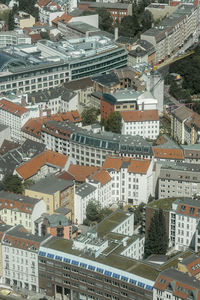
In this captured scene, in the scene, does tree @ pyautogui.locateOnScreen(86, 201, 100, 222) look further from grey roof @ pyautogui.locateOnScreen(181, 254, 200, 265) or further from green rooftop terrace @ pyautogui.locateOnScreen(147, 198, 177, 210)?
grey roof @ pyautogui.locateOnScreen(181, 254, 200, 265)

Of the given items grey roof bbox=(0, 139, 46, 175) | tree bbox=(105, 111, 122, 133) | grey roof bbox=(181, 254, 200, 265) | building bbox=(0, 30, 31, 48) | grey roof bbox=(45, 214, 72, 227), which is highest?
building bbox=(0, 30, 31, 48)

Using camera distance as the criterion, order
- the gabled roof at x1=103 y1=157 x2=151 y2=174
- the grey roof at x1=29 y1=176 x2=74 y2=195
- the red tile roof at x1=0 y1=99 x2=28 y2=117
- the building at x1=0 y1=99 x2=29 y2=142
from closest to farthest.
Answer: the grey roof at x1=29 y1=176 x2=74 y2=195 → the gabled roof at x1=103 y1=157 x2=151 y2=174 → the building at x1=0 y1=99 x2=29 y2=142 → the red tile roof at x1=0 y1=99 x2=28 y2=117

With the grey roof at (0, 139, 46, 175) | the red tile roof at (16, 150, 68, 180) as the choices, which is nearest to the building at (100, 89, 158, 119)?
the grey roof at (0, 139, 46, 175)

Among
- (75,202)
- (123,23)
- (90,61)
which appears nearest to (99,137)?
(75,202)

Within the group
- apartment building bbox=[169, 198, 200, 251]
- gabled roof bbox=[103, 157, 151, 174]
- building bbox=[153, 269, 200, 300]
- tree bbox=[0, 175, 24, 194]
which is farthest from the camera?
gabled roof bbox=[103, 157, 151, 174]

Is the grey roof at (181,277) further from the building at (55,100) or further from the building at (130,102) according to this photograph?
the building at (55,100)

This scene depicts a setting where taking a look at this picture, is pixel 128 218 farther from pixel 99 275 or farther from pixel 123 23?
pixel 123 23

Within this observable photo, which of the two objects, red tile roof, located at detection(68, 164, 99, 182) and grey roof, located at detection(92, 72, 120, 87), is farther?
grey roof, located at detection(92, 72, 120, 87)
